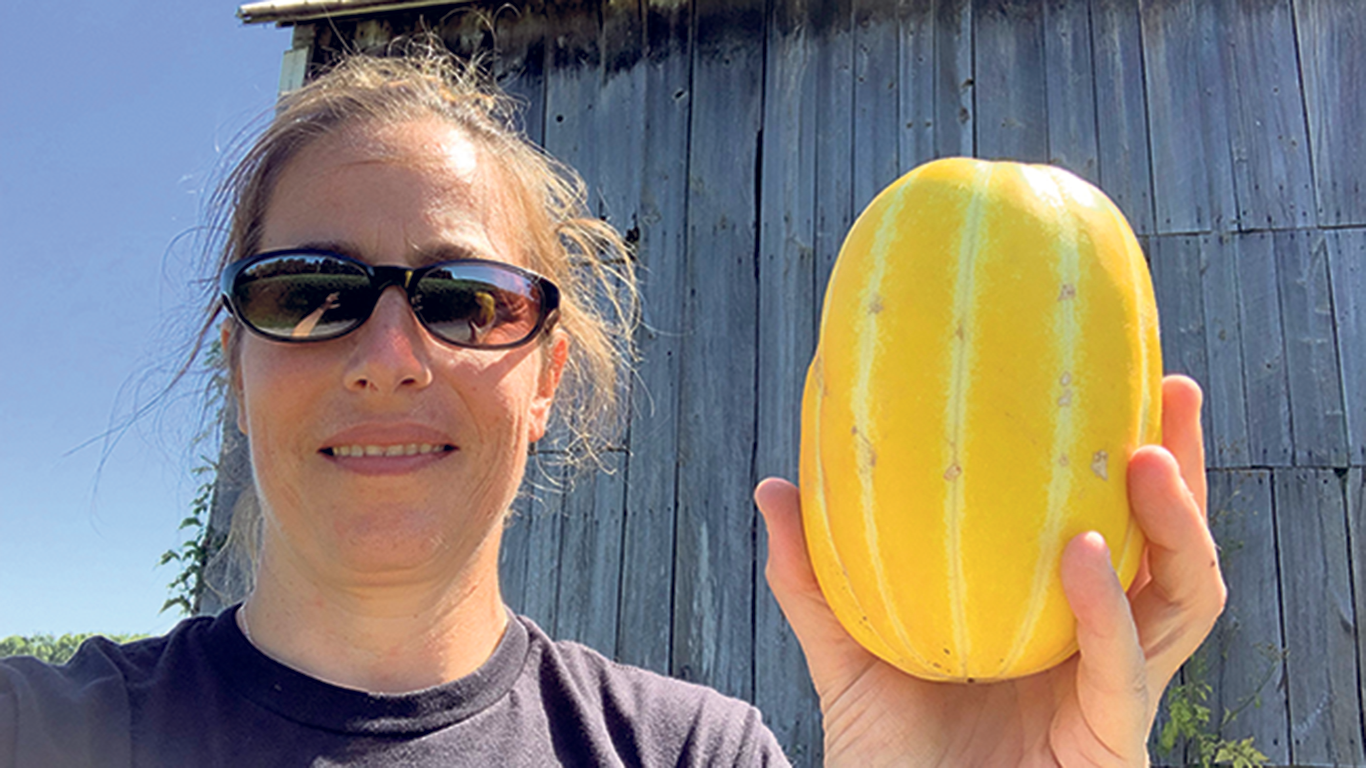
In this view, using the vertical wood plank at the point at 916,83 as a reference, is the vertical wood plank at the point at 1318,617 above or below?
below

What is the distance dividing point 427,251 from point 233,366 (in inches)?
17.5

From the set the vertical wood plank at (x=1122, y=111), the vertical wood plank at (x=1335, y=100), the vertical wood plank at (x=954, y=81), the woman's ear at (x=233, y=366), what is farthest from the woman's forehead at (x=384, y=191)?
the vertical wood plank at (x=1335, y=100)

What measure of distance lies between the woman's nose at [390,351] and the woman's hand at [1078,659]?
22.4 inches

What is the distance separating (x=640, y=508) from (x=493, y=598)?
8.93ft

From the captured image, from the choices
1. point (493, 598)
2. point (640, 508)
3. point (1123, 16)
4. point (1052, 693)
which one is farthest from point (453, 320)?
point (1123, 16)

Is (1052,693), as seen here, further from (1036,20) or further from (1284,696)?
(1036,20)

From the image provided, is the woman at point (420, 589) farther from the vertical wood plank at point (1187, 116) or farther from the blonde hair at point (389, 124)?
the vertical wood plank at point (1187, 116)

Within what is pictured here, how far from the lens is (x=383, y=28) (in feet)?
17.6

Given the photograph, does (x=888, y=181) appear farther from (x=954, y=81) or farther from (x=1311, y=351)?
(x=1311, y=351)

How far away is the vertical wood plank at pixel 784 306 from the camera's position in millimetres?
4062

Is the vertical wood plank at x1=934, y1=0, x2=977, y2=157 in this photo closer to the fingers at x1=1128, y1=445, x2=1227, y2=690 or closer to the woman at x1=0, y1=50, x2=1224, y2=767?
the woman at x1=0, y1=50, x2=1224, y2=767

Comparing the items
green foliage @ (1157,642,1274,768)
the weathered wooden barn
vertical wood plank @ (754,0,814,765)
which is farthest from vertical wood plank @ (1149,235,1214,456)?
vertical wood plank @ (754,0,814,765)

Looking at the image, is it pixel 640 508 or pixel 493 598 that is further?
pixel 640 508

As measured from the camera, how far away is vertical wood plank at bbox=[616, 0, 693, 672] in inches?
170
